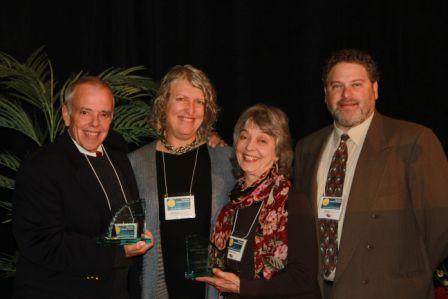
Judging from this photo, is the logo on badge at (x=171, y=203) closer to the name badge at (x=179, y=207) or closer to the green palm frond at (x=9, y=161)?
the name badge at (x=179, y=207)

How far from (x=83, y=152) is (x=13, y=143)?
2247 millimetres

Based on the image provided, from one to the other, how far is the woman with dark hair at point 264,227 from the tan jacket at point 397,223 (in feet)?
1.09

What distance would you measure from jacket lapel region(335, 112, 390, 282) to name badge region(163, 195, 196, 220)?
0.90 meters

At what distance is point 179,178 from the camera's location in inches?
124

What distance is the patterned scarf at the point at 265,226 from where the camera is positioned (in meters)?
2.50

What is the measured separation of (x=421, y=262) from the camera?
2.81 metres

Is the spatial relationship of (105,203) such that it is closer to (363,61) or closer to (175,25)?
(363,61)

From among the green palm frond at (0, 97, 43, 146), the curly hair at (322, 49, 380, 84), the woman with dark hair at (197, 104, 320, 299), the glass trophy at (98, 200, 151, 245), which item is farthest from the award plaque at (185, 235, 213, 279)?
the green palm frond at (0, 97, 43, 146)

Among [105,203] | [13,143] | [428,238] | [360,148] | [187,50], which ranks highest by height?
[187,50]

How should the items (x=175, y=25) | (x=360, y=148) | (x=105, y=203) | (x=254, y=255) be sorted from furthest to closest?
(x=175, y=25), (x=360, y=148), (x=105, y=203), (x=254, y=255)

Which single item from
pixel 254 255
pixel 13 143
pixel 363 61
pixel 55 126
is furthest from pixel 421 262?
pixel 13 143

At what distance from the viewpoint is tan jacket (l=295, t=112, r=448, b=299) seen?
2.76 meters

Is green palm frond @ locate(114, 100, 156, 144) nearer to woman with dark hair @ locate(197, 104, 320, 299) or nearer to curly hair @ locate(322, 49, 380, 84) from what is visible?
woman with dark hair @ locate(197, 104, 320, 299)

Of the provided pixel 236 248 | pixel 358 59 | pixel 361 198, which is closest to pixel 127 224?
pixel 236 248
